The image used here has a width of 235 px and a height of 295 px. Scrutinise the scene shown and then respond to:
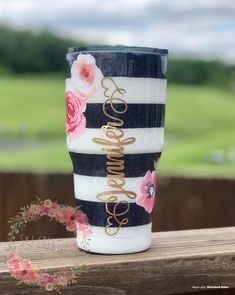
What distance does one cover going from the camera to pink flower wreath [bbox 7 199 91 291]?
0.72 metres

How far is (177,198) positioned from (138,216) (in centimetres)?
243

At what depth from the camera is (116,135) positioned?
79 centimetres

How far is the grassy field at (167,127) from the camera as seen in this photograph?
6.70 metres

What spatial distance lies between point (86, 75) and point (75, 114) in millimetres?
49

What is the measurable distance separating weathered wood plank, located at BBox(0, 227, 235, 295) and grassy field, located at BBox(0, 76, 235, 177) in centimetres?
481

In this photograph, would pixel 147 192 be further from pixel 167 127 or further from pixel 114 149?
pixel 167 127

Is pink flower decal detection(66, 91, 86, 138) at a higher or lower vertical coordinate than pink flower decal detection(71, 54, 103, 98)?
lower

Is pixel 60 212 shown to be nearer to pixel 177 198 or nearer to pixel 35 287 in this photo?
pixel 35 287

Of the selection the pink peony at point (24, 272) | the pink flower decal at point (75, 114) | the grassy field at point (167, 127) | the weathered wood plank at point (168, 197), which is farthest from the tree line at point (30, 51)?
the pink peony at point (24, 272)

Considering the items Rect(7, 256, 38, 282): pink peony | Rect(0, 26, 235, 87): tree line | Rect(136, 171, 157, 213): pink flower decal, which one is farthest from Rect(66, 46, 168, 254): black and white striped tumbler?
Rect(0, 26, 235, 87): tree line

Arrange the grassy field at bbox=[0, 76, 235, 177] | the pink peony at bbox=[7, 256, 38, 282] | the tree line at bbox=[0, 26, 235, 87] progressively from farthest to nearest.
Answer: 1. the tree line at bbox=[0, 26, 235, 87]
2. the grassy field at bbox=[0, 76, 235, 177]
3. the pink peony at bbox=[7, 256, 38, 282]

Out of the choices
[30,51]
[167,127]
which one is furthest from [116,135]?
[30,51]

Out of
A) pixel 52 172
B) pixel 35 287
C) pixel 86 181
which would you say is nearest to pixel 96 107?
pixel 86 181

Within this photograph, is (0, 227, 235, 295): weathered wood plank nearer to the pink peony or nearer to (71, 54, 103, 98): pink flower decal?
the pink peony
